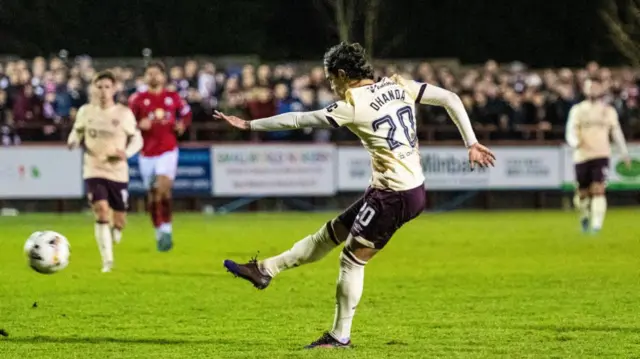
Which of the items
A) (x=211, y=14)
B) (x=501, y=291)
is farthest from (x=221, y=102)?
(x=501, y=291)

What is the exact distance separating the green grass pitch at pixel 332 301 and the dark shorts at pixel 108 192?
0.77 metres

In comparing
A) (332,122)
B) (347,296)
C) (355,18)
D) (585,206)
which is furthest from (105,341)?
(355,18)

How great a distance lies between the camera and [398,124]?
9328 millimetres

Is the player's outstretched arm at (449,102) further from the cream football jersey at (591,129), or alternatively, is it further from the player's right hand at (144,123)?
the cream football jersey at (591,129)

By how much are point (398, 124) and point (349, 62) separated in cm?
55

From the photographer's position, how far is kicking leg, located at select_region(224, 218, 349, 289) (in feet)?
32.0

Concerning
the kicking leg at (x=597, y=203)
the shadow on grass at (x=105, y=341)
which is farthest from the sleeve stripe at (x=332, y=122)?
the kicking leg at (x=597, y=203)

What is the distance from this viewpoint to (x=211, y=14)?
37.4 m

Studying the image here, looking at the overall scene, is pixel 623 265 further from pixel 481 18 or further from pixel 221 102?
pixel 481 18

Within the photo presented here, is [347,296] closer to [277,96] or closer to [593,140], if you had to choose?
[593,140]

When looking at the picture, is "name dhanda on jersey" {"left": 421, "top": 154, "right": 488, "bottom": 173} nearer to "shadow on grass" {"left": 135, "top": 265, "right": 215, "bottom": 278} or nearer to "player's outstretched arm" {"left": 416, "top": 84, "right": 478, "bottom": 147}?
"shadow on grass" {"left": 135, "top": 265, "right": 215, "bottom": 278}

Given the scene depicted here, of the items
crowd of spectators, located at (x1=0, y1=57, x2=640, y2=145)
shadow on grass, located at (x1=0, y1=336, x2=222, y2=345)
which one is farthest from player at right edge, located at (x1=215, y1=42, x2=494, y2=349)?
crowd of spectators, located at (x1=0, y1=57, x2=640, y2=145)

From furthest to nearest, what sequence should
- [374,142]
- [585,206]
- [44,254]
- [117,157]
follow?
1. [585,206]
2. [117,157]
3. [44,254]
4. [374,142]

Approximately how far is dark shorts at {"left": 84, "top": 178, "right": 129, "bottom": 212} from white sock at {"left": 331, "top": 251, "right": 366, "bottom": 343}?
680cm
